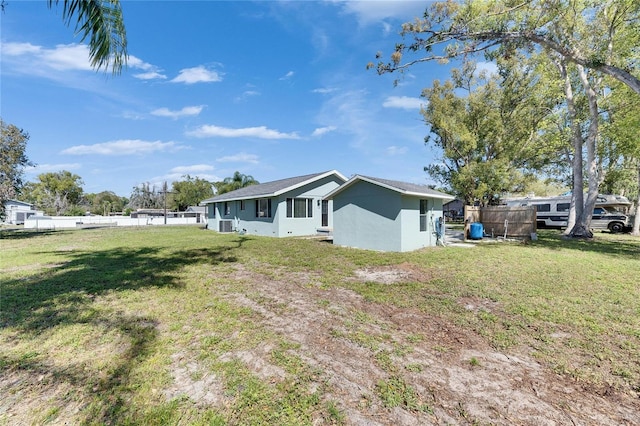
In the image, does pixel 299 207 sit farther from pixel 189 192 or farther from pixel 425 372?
pixel 189 192

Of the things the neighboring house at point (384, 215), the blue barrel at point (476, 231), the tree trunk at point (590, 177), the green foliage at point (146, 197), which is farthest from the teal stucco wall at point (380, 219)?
the green foliage at point (146, 197)

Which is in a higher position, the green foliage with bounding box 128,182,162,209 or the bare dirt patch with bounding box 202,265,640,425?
the green foliage with bounding box 128,182,162,209

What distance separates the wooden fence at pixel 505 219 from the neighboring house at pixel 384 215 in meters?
4.07

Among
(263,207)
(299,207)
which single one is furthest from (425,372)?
(263,207)

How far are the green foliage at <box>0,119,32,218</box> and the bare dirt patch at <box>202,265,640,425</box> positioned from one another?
21.6 metres

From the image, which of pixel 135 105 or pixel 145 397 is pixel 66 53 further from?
pixel 135 105

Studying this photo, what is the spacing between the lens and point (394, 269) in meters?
8.02

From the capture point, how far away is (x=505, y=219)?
15.0 m

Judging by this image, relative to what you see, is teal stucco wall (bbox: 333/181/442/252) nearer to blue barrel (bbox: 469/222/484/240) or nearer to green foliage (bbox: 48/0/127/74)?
blue barrel (bbox: 469/222/484/240)

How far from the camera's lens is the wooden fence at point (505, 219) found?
14.3 meters

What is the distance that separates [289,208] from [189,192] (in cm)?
4600

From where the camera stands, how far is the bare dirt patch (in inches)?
95.3

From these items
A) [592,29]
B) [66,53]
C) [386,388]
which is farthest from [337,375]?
[592,29]

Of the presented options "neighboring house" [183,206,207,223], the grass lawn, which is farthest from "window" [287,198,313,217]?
"neighboring house" [183,206,207,223]
